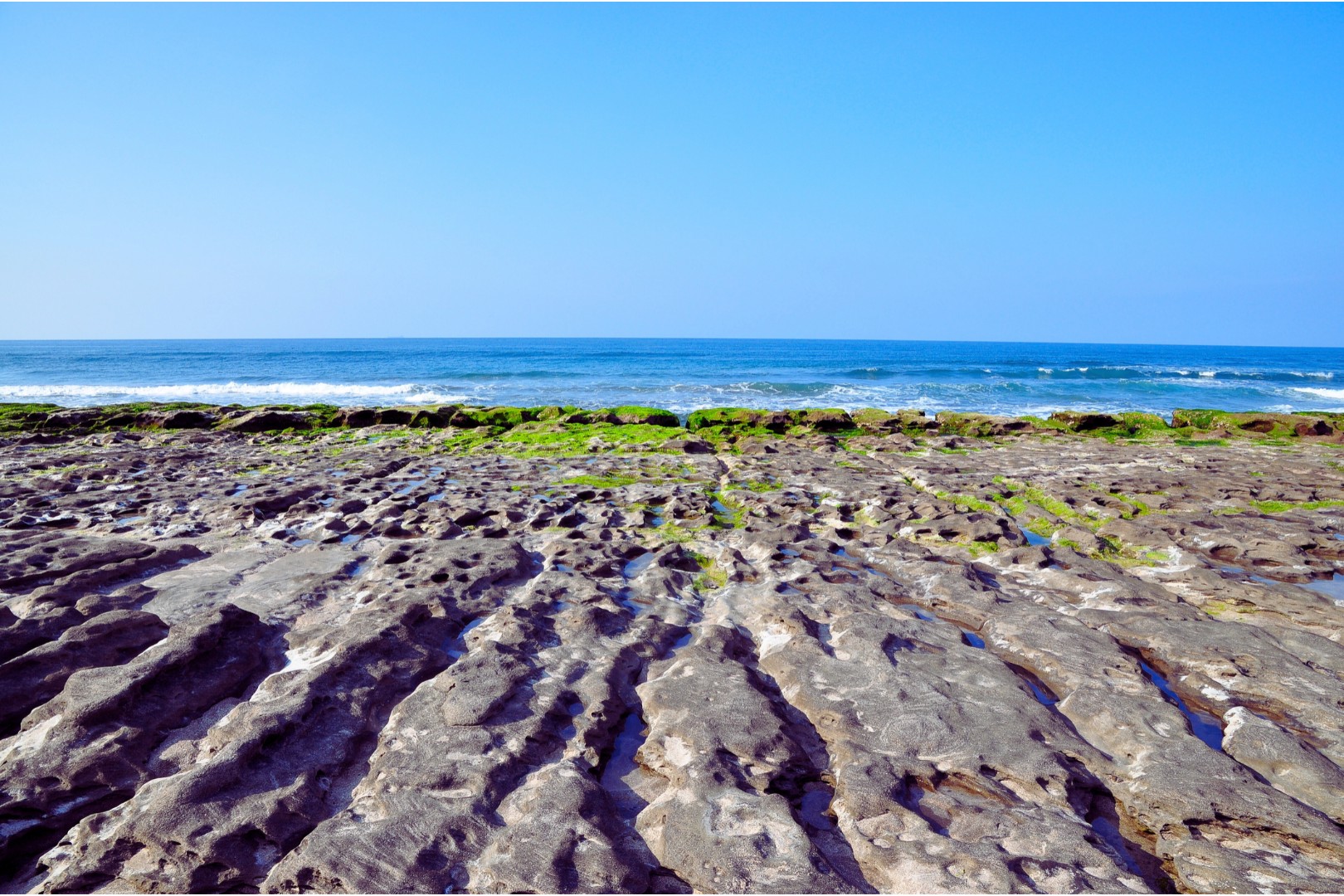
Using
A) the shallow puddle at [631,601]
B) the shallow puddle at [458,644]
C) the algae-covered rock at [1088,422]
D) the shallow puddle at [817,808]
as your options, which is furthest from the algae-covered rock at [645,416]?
the shallow puddle at [817,808]

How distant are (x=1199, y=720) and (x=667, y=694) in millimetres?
3308

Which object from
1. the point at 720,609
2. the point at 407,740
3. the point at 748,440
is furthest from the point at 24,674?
the point at 748,440

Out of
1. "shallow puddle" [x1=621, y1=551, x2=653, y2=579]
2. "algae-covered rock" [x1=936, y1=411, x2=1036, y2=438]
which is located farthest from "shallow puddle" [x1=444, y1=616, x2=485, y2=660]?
"algae-covered rock" [x1=936, y1=411, x2=1036, y2=438]

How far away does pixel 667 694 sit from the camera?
13.7 ft

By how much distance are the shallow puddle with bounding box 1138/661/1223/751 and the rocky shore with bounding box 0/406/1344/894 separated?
0.04 meters

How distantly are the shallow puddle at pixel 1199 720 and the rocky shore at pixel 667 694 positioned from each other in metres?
0.04

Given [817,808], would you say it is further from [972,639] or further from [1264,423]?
[1264,423]

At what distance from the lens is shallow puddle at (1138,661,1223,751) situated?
157 inches

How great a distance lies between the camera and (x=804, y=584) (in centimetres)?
622

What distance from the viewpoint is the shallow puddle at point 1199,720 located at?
157 inches

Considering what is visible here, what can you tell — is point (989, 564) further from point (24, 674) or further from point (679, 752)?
point (24, 674)

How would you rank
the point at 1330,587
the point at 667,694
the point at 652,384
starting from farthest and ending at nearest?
1. the point at 652,384
2. the point at 1330,587
3. the point at 667,694

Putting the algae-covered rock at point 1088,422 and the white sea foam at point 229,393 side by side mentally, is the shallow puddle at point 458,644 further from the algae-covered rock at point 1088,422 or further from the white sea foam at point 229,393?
the white sea foam at point 229,393

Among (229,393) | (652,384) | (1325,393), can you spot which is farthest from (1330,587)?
(1325,393)
